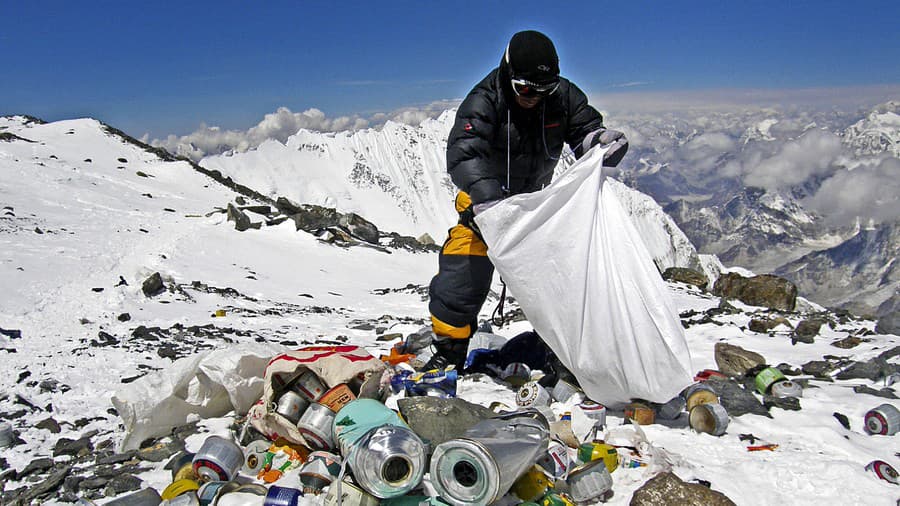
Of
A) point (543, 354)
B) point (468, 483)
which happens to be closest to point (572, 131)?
point (543, 354)

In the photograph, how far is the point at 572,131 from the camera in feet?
13.9

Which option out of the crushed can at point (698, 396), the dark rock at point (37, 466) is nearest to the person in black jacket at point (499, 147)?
the crushed can at point (698, 396)

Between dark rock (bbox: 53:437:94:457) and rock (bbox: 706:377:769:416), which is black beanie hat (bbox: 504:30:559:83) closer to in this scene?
rock (bbox: 706:377:769:416)

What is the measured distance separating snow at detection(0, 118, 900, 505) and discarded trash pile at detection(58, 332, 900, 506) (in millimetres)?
155

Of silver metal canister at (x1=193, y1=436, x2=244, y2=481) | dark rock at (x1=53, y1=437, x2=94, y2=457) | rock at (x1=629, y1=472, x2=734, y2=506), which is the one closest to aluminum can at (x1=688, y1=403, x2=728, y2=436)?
rock at (x1=629, y1=472, x2=734, y2=506)

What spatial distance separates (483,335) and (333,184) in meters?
189

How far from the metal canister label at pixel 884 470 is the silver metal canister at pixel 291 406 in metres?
3.07

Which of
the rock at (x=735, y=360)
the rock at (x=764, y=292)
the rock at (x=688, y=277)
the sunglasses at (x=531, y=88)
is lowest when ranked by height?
the rock at (x=688, y=277)

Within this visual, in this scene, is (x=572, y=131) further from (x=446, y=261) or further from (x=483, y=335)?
(x=483, y=335)

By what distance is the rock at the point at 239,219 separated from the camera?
15.0m

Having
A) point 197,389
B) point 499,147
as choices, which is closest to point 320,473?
point 197,389

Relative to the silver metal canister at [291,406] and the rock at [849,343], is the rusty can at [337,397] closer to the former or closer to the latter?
the silver metal canister at [291,406]

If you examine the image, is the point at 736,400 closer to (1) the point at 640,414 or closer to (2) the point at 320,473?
(1) the point at 640,414

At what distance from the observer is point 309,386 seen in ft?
10.9
